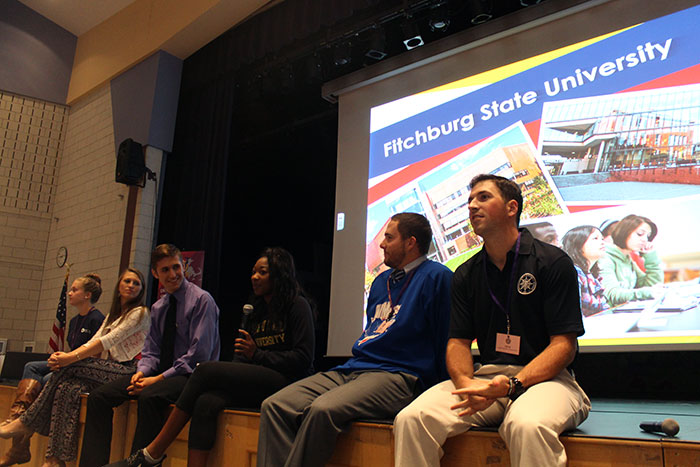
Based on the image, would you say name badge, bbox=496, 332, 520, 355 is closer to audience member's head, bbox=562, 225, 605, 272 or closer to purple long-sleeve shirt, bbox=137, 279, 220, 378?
audience member's head, bbox=562, 225, 605, 272

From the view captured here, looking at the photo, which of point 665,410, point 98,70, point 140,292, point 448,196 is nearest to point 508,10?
point 448,196

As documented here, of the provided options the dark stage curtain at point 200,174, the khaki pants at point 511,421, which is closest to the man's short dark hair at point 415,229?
the khaki pants at point 511,421

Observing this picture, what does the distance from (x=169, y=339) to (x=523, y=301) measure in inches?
77.1

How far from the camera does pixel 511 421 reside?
1531 mm

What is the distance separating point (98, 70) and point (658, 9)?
19.3ft

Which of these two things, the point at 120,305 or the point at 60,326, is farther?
the point at 60,326

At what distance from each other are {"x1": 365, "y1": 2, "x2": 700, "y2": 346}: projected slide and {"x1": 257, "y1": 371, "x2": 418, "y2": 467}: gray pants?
59.2 inches

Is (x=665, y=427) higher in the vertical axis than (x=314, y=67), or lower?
lower

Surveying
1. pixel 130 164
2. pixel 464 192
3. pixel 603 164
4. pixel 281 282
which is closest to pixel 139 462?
pixel 281 282

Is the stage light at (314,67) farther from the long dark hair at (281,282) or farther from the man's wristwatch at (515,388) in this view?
the man's wristwatch at (515,388)

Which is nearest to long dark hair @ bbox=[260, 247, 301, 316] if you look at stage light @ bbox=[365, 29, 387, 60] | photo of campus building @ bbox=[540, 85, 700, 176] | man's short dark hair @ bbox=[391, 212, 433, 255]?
man's short dark hair @ bbox=[391, 212, 433, 255]

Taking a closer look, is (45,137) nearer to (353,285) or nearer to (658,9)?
(353,285)

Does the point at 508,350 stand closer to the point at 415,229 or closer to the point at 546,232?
the point at 415,229

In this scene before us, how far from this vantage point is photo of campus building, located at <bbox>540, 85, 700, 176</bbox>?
2908 millimetres
